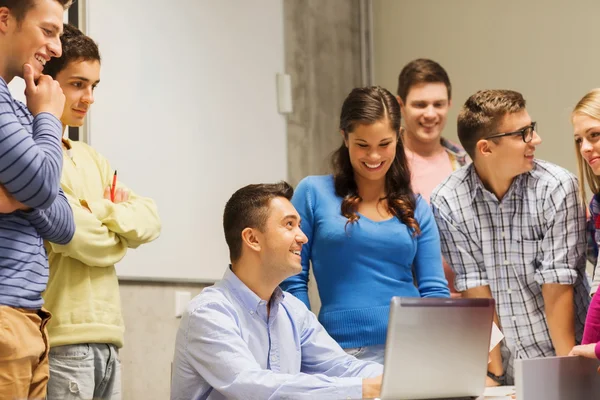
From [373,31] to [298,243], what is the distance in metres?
3.05

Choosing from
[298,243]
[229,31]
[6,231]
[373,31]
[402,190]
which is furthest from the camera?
[373,31]

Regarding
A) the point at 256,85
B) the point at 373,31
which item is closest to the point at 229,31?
the point at 256,85

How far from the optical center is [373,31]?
17.2ft

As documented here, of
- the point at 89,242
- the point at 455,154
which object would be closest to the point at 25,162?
the point at 89,242

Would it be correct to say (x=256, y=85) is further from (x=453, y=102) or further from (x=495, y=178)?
(x=495, y=178)

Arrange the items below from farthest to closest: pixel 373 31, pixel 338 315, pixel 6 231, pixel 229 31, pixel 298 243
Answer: pixel 373 31
pixel 229 31
pixel 338 315
pixel 298 243
pixel 6 231

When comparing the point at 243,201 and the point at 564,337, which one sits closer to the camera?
the point at 243,201

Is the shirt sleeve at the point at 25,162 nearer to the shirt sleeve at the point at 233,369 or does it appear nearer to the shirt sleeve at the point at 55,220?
the shirt sleeve at the point at 55,220

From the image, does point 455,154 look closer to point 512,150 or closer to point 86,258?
point 512,150

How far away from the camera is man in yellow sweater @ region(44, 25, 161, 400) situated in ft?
7.67

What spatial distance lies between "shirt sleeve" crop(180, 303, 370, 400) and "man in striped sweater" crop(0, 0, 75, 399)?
37cm

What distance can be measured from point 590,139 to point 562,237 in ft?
1.10

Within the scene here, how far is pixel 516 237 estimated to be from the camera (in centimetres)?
294

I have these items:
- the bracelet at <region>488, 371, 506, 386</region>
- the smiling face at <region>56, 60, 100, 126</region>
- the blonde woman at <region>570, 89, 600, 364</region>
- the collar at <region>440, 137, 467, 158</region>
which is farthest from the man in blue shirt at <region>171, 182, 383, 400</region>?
the collar at <region>440, 137, 467, 158</region>
